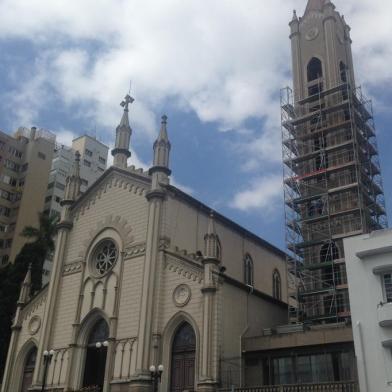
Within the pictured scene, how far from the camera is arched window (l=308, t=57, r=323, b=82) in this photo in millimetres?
50969

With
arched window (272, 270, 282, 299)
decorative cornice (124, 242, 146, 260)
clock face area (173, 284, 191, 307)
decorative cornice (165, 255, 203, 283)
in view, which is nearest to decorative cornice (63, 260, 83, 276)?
decorative cornice (124, 242, 146, 260)

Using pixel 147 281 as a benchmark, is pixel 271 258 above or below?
above

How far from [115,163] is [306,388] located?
2150cm

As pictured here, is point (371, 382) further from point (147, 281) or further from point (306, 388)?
point (147, 281)

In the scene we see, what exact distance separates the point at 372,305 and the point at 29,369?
81.6 ft

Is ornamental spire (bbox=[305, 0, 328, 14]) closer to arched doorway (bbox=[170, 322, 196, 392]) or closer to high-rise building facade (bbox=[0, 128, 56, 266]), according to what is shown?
arched doorway (bbox=[170, 322, 196, 392])

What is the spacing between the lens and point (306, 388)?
1075 inches

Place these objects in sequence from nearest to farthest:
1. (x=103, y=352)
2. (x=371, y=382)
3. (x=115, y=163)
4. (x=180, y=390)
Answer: (x=371, y=382) < (x=180, y=390) < (x=103, y=352) < (x=115, y=163)

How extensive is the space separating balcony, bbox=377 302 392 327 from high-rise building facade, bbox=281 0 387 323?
1259cm

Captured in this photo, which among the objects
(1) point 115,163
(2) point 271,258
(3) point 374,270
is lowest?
(3) point 374,270

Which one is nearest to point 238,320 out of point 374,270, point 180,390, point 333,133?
point 180,390

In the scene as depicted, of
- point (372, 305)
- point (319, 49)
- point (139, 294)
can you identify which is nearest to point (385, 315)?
point (372, 305)

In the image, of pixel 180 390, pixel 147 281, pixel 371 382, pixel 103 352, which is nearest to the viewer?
pixel 371 382

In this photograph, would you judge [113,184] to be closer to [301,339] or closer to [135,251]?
[135,251]
